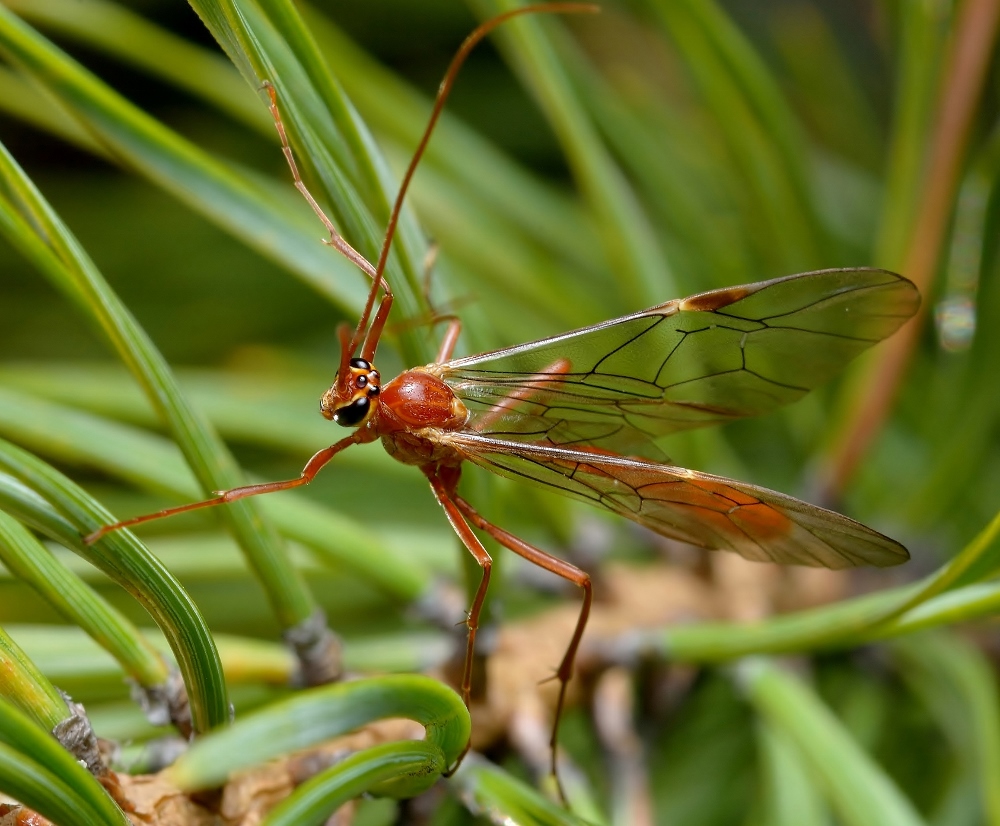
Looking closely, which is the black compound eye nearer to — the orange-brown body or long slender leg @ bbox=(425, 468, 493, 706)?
the orange-brown body

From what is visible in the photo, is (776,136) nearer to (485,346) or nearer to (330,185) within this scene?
(485,346)

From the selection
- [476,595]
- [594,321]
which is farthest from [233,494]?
[594,321]

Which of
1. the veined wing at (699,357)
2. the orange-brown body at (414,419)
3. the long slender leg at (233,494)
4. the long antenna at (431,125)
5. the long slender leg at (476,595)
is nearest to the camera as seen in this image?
the long slender leg at (233,494)

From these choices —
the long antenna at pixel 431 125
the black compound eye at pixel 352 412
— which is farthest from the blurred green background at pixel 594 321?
the black compound eye at pixel 352 412

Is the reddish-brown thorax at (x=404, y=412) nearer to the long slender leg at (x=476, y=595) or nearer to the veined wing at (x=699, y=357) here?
the veined wing at (x=699, y=357)

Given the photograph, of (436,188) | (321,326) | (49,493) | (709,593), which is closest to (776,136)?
(436,188)

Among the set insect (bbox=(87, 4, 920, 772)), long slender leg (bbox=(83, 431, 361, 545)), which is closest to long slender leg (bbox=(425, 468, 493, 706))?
insect (bbox=(87, 4, 920, 772))

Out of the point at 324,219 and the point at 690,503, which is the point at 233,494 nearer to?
the point at 324,219
